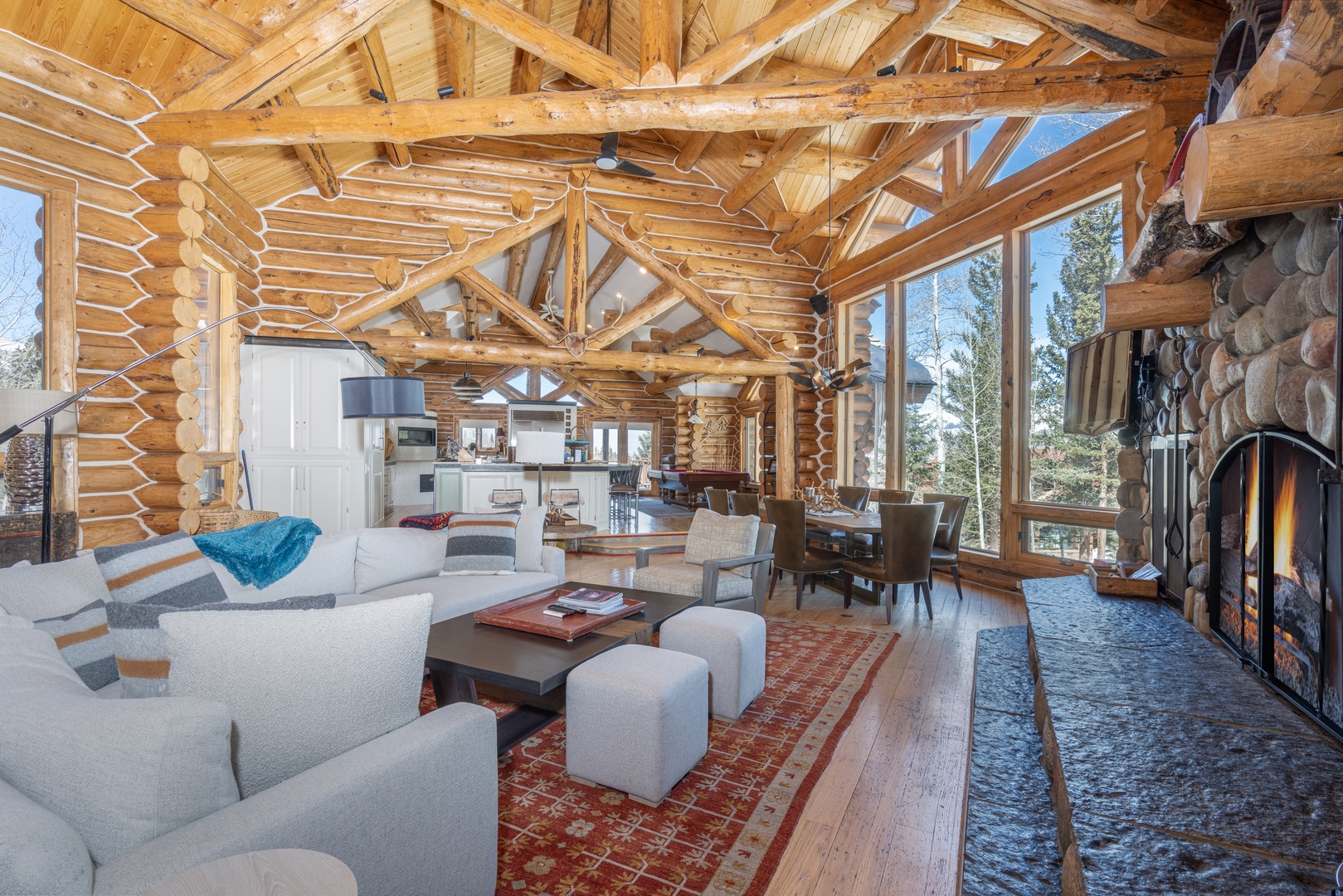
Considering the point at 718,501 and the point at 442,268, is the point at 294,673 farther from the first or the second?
the point at 442,268

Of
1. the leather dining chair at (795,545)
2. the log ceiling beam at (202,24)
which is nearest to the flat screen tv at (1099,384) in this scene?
the leather dining chair at (795,545)

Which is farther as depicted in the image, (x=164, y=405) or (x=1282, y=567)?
(x=164, y=405)

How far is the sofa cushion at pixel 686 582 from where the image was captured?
12.1 feet

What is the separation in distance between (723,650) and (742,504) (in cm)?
246

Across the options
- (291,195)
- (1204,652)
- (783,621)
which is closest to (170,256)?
(291,195)

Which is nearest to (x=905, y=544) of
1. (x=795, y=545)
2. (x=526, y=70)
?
(x=795, y=545)

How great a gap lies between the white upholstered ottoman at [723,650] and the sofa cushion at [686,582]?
71 cm

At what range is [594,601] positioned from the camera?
2.84 meters

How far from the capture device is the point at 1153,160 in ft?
12.1

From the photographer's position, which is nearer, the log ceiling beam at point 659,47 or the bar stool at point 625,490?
the log ceiling beam at point 659,47

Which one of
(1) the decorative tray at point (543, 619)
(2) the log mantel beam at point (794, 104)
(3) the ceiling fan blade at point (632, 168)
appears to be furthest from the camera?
(3) the ceiling fan blade at point (632, 168)

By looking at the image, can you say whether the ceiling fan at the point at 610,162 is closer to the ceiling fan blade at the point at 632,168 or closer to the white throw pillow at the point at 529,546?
the ceiling fan blade at the point at 632,168

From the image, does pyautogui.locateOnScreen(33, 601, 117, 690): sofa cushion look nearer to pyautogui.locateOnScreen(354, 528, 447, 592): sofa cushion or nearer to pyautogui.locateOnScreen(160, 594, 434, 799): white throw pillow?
pyautogui.locateOnScreen(160, 594, 434, 799): white throw pillow

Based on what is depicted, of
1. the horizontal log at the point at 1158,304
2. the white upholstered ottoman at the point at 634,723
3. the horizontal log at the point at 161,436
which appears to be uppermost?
the horizontal log at the point at 1158,304
